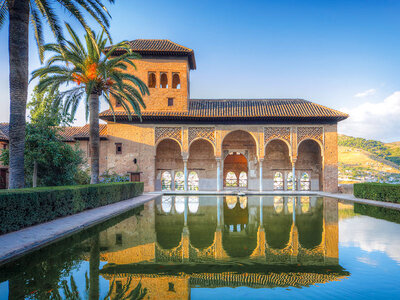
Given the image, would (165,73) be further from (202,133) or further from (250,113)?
(250,113)

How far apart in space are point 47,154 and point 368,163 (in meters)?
55.5

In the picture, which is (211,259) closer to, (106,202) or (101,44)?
(106,202)

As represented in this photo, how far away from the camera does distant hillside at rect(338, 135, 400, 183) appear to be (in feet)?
139

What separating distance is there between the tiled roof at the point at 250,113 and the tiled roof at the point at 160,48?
4.11m

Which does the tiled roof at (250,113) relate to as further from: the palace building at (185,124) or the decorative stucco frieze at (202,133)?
the decorative stucco frieze at (202,133)

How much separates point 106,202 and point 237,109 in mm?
12804

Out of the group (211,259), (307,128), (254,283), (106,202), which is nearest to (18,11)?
(106,202)

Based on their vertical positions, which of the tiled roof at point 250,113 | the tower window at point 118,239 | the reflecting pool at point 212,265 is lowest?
the tower window at point 118,239

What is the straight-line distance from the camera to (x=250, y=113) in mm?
20375

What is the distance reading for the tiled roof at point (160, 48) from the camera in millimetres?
20359

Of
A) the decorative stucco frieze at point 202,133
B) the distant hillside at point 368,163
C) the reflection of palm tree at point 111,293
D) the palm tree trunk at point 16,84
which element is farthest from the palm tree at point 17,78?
the distant hillside at point 368,163

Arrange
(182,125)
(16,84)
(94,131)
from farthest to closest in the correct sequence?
(182,125), (94,131), (16,84)

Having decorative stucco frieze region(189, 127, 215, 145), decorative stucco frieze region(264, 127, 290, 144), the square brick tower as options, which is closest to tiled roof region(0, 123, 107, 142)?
the square brick tower

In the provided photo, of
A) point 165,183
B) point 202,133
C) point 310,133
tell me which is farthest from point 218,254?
point 165,183
